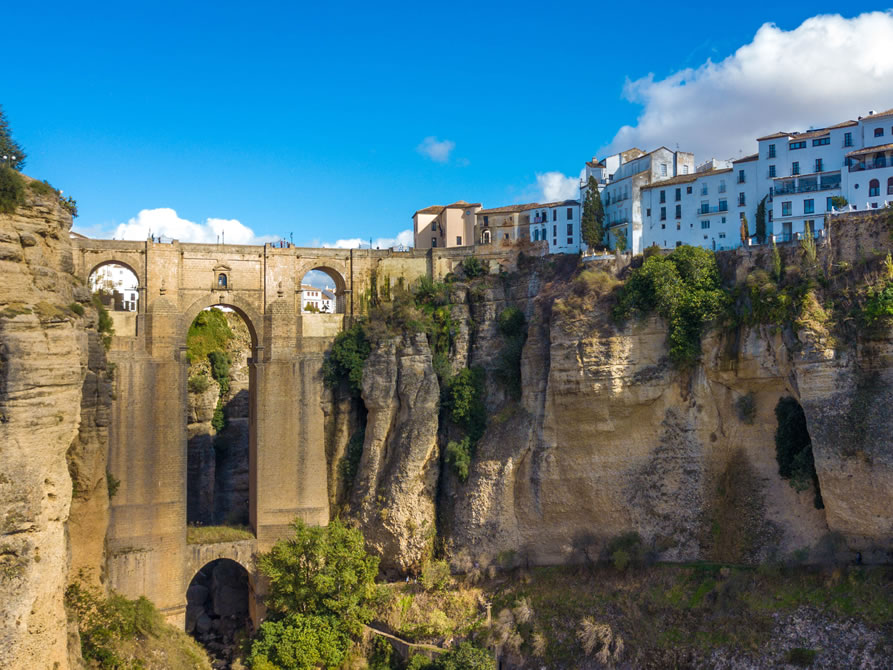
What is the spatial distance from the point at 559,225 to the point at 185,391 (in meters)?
20.0

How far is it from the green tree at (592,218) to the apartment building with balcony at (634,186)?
0.64 metres

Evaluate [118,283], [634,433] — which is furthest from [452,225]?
[118,283]

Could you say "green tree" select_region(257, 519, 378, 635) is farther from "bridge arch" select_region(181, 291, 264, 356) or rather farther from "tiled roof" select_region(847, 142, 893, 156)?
"tiled roof" select_region(847, 142, 893, 156)

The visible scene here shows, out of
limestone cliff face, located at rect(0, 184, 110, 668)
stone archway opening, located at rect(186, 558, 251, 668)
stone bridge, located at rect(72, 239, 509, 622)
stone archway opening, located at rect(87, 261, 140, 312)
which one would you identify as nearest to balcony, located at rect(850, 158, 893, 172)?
stone bridge, located at rect(72, 239, 509, 622)

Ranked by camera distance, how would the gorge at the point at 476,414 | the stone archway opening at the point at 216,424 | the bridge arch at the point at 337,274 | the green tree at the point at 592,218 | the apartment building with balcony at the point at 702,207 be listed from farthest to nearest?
1. the green tree at the point at 592,218
2. the stone archway opening at the point at 216,424
3. the apartment building with balcony at the point at 702,207
4. the bridge arch at the point at 337,274
5. the gorge at the point at 476,414

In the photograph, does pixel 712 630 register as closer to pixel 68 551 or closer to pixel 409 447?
pixel 409 447

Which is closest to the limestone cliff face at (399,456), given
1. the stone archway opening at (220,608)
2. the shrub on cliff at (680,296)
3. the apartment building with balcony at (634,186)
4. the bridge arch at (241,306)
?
the bridge arch at (241,306)

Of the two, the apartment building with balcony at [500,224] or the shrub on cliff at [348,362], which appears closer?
the shrub on cliff at [348,362]

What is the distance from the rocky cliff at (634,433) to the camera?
86.7 feet

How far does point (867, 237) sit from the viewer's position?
27.7 m

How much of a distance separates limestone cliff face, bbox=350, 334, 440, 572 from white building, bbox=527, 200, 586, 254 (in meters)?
11.4

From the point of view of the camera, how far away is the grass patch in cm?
3397

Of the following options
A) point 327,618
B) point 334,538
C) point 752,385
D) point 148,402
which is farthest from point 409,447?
point 752,385

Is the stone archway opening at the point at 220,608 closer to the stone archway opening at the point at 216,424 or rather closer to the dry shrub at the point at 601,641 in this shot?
the stone archway opening at the point at 216,424
